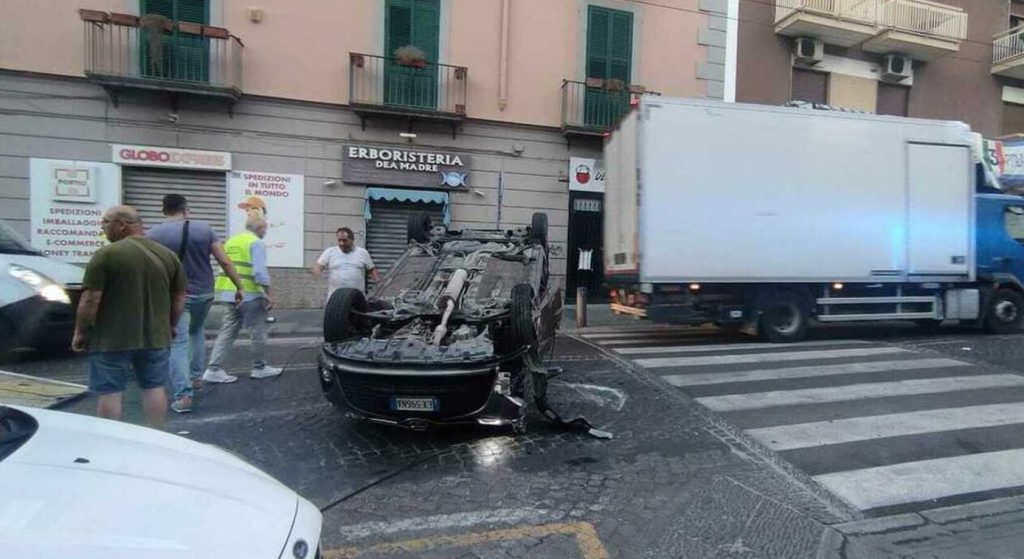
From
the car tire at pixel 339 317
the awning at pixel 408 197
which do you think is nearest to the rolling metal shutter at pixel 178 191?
the awning at pixel 408 197

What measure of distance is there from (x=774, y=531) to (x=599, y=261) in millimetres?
12406

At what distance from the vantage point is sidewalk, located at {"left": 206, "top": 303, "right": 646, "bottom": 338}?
10573 mm

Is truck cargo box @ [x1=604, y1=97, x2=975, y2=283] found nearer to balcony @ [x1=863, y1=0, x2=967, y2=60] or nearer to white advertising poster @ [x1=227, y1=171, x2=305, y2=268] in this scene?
white advertising poster @ [x1=227, y1=171, x2=305, y2=268]

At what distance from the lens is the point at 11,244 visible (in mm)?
7316

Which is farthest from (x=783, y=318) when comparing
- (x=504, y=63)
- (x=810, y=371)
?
(x=504, y=63)

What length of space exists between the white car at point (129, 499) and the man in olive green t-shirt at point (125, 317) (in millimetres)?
1731

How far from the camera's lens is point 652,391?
6539 millimetres

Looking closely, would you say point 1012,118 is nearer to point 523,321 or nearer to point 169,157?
point 523,321

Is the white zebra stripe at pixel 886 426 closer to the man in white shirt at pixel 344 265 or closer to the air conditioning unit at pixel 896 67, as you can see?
the man in white shirt at pixel 344 265

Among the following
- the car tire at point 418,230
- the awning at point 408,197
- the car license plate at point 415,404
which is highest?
the awning at point 408,197

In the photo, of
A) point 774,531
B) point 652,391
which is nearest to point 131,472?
point 774,531

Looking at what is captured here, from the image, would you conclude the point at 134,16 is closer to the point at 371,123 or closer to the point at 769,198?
the point at 371,123

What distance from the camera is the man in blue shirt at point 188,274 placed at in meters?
5.46

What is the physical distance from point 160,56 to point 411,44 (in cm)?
491
